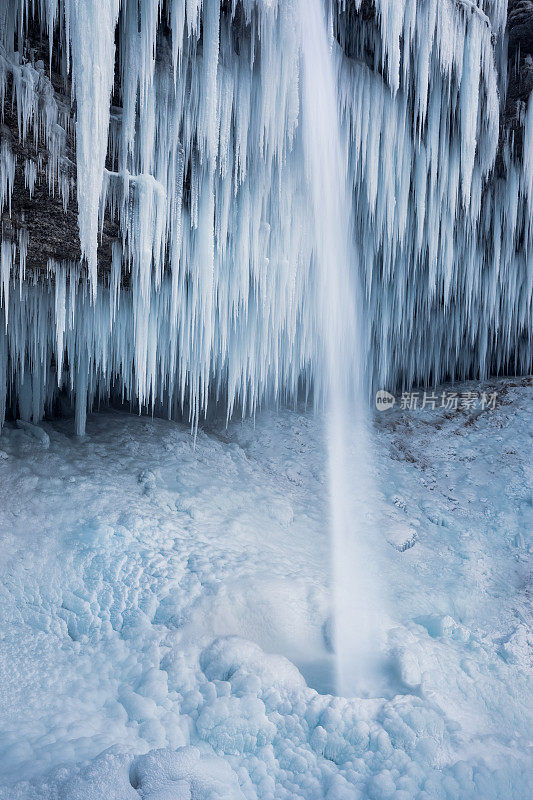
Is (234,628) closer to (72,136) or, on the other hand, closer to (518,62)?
(72,136)

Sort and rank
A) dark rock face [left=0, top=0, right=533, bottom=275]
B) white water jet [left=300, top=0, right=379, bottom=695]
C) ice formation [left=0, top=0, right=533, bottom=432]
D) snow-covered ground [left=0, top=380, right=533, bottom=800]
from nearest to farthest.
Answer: snow-covered ground [left=0, top=380, right=533, bottom=800]
ice formation [left=0, top=0, right=533, bottom=432]
dark rock face [left=0, top=0, right=533, bottom=275]
white water jet [left=300, top=0, right=379, bottom=695]

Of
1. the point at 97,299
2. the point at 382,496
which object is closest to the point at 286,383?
the point at 382,496

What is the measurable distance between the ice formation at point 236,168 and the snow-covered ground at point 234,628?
1.08 meters

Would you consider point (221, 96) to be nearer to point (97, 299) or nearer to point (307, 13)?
point (307, 13)

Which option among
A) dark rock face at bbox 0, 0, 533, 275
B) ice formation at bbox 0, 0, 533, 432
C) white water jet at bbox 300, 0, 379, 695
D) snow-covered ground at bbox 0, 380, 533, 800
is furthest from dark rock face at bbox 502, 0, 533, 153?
snow-covered ground at bbox 0, 380, 533, 800

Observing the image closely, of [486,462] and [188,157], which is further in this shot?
[486,462]

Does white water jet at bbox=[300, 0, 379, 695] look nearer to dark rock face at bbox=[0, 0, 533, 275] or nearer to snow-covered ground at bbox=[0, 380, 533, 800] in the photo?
snow-covered ground at bbox=[0, 380, 533, 800]

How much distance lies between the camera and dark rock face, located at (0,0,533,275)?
2.83 metres

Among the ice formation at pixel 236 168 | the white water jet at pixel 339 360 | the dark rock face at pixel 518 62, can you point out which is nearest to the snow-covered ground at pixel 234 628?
the white water jet at pixel 339 360

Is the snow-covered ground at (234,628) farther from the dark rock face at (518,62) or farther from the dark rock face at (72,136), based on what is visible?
the dark rock face at (518,62)

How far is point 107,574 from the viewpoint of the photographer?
3.78m

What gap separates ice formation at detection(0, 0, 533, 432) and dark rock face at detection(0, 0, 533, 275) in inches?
1.1

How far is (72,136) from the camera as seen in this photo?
293cm

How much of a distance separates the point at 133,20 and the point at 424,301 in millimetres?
5005
